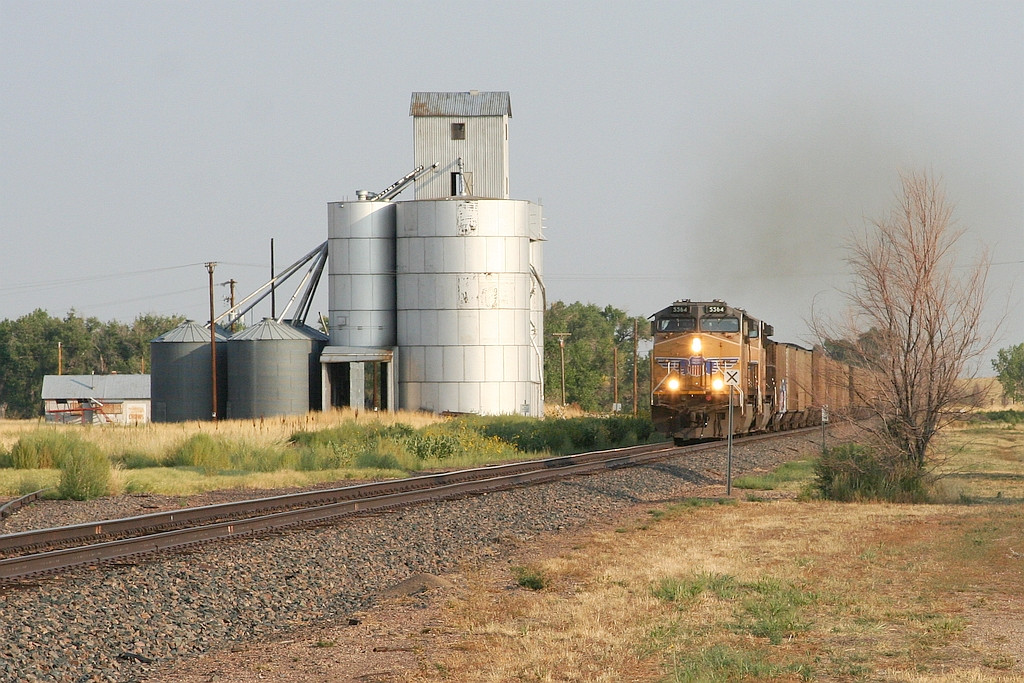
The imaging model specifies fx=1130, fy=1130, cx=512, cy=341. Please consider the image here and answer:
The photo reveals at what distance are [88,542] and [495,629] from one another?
22.9ft

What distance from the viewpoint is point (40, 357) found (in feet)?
404

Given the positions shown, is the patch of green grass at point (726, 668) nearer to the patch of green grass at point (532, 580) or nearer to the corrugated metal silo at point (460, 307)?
the patch of green grass at point (532, 580)

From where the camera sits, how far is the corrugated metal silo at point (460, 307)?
57000 mm

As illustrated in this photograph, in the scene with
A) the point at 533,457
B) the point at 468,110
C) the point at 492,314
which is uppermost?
the point at 468,110

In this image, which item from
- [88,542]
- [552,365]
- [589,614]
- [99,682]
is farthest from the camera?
[552,365]

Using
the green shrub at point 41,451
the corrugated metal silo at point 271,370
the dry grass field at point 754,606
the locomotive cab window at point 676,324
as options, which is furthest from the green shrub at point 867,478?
the corrugated metal silo at point 271,370

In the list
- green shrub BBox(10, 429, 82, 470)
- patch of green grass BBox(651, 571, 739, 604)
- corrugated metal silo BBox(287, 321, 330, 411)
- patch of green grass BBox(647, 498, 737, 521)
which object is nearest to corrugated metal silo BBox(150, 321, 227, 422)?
corrugated metal silo BBox(287, 321, 330, 411)

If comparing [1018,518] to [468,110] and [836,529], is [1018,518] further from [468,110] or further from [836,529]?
[468,110]

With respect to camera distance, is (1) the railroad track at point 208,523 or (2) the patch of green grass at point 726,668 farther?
(1) the railroad track at point 208,523

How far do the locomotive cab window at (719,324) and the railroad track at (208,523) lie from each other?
26.7ft

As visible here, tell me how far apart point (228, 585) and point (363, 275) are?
47619 millimetres

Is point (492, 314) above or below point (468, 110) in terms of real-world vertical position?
below

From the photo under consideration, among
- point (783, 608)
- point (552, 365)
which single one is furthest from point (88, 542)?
point (552, 365)

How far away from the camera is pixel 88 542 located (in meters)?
14.4
